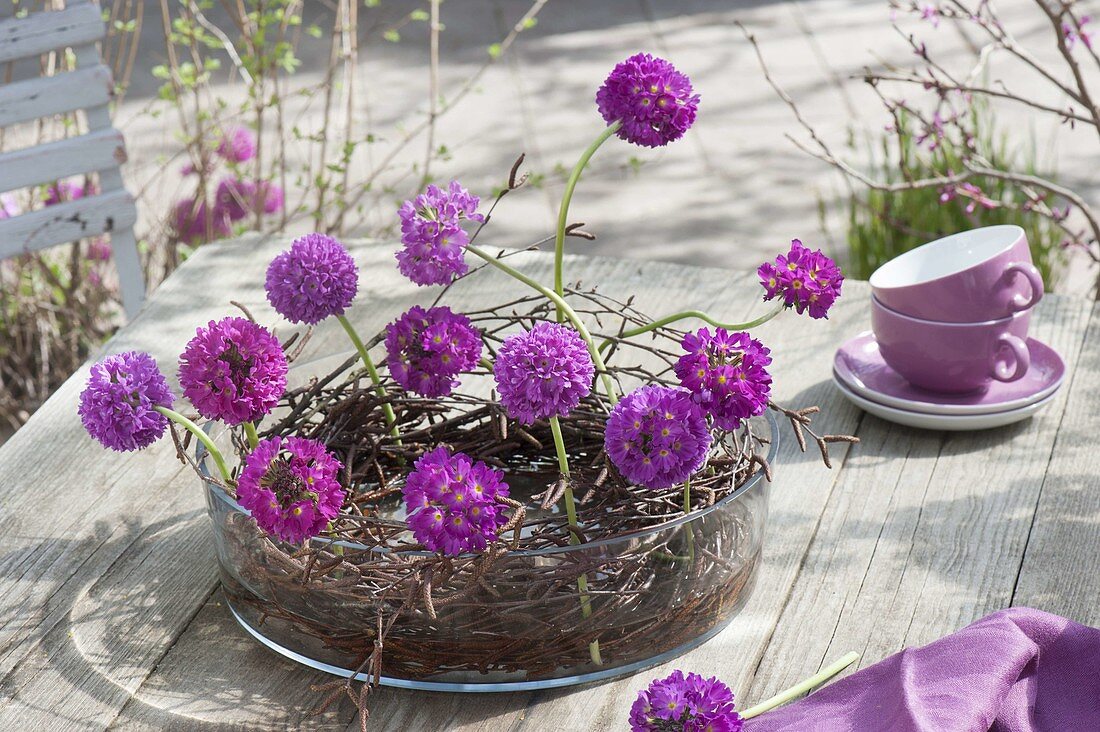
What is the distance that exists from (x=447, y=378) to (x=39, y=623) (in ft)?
1.18

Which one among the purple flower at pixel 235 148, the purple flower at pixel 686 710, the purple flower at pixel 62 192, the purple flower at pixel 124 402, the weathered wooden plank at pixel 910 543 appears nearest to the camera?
the purple flower at pixel 686 710

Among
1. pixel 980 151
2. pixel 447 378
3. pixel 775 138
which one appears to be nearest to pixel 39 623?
pixel 447 378

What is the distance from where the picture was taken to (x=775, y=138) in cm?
410

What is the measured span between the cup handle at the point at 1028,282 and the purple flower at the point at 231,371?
654 millimetres

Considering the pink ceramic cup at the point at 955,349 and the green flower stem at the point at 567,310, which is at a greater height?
the green flower stem at the point at 567,310

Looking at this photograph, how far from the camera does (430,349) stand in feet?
2.87

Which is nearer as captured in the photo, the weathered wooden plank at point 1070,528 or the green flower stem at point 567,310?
the green flower stem at point 567,310

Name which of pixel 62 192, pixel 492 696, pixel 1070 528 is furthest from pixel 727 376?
pixel 62 192

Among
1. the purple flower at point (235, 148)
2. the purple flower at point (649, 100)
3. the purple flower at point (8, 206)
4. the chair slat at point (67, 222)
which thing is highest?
the purple flower at point (649, 100)

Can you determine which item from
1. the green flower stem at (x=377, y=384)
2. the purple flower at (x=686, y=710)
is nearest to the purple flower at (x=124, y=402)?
the green flower stem at (x=377, y=384)

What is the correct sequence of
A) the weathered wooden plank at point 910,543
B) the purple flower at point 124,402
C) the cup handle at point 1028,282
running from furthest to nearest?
the cup handle at point 1028,282 < the weathered wooden plank at point 910,543 < the purple flower at point 124,402

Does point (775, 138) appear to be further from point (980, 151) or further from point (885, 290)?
point (885, 290)

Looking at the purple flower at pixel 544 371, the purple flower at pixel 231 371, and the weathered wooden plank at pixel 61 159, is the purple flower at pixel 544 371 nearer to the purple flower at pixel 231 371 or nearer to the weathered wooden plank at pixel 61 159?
the purple flower at pixel 231 371

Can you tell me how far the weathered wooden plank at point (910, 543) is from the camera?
909mm
